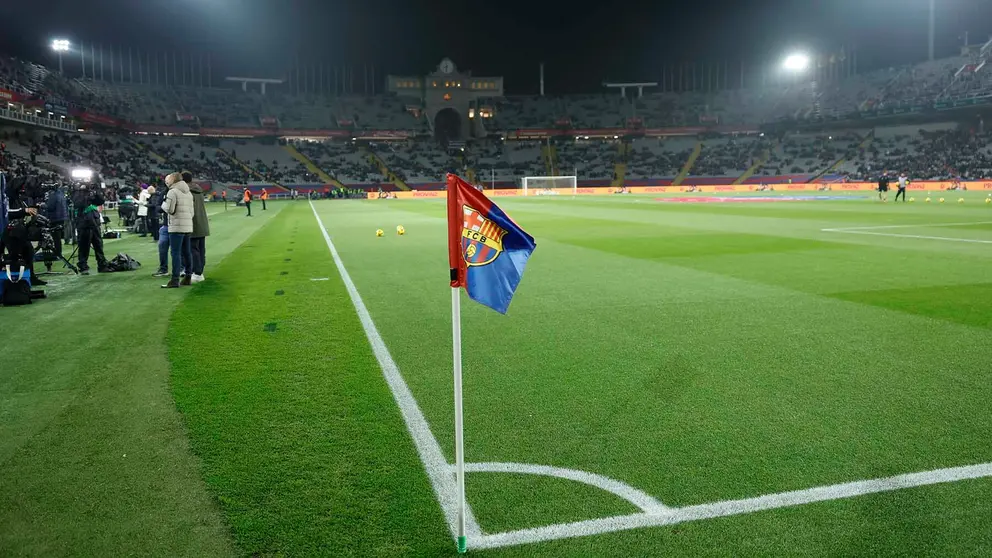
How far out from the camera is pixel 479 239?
353 cm

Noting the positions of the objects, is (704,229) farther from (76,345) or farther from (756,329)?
(76,345)

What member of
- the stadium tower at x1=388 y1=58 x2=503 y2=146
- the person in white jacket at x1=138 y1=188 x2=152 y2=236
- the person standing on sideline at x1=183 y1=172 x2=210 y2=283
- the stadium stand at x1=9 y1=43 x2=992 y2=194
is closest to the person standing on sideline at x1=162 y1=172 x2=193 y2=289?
the person standing on sideline at x1=183 y1=172 x2=210 y2=283

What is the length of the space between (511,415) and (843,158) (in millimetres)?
89173

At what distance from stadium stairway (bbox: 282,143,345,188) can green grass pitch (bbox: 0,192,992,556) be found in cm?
7481

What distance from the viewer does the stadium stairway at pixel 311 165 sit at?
273 feet

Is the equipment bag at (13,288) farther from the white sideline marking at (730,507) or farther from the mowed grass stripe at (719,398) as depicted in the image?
the white sideline marking at (730,507)

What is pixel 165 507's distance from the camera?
356 centimetres

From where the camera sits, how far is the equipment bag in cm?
1002

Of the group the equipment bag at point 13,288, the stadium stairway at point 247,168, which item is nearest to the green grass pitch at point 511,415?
the equipment bag at point 13,288

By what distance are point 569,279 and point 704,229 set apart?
11.1 m

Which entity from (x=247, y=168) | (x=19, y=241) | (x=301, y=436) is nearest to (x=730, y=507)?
(x=301, y=436)

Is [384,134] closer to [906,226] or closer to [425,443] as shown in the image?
[906,226]

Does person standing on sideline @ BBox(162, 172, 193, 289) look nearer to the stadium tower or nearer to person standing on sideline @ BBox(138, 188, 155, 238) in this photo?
person standing on sideline @ BBox(138, 188, 155, 238)

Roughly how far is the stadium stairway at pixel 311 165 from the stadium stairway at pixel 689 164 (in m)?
44.0
